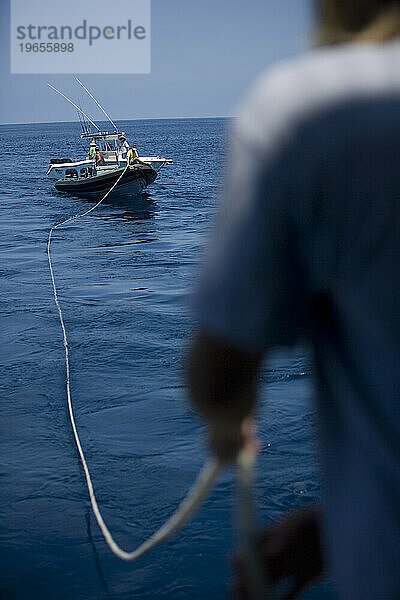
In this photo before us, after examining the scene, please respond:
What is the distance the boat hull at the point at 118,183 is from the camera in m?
26.3

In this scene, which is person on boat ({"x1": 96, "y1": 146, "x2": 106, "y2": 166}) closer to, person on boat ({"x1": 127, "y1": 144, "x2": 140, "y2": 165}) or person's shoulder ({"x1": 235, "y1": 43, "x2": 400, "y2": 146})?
person on boat ({"x1": 127, "y1": 144, "x2": 140, "y2": 165})

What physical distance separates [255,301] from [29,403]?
572cm

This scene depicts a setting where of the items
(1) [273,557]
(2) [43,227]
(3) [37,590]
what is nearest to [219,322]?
(1) [273,557]

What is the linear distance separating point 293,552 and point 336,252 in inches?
22.7

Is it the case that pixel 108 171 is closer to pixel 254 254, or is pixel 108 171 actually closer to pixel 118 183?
pixel 118 183

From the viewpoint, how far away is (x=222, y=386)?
0.94m

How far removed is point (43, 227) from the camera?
68.7ft

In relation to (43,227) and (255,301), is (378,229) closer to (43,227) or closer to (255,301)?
(255,301)

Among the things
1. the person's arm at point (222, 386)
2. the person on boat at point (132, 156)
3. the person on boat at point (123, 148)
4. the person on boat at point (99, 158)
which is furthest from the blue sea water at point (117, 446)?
the person on boat at point (123, 148)

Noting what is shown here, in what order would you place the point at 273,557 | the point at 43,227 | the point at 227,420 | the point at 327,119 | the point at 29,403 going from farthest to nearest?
the point at 43,227 → the point at 29,403 → the point at 273,557 → the point at 227,420 → the point at 327,119

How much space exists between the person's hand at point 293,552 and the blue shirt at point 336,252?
226mm

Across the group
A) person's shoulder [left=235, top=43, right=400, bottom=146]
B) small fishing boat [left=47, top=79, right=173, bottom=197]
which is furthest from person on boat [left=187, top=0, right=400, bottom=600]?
small fishing boat [left=47, top=79, right=173, bottom=197]

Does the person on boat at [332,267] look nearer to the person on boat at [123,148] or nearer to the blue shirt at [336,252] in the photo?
the blue shirt at [336,252]

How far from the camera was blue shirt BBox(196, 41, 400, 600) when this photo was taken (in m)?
0.75
